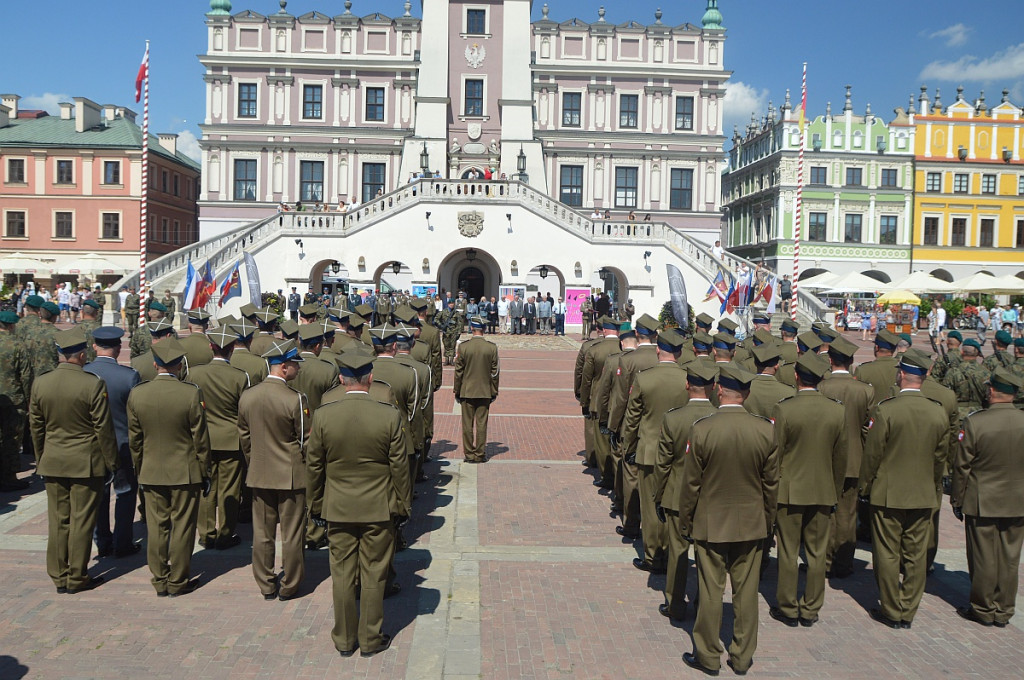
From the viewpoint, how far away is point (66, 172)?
51.5m

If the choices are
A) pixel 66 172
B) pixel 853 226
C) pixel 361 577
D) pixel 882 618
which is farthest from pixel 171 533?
pixel 853 226

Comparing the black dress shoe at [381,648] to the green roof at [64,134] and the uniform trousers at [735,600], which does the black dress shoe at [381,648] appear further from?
the green roof at [64,134]

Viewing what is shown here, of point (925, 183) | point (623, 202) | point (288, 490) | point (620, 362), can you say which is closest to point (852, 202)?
point (925, 183)

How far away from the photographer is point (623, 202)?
4597cm

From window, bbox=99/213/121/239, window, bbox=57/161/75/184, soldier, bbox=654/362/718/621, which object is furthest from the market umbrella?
window, bbox=57/161/75/184

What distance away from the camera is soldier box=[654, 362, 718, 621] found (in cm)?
654

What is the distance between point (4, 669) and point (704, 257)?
3258 centimetres

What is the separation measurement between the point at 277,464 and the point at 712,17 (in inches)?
1790

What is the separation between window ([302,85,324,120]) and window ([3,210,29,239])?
2055 centimetres

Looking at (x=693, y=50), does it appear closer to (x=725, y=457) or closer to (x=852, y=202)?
(x=852, y=202)

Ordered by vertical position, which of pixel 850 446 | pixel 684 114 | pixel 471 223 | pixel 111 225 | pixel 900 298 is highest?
pixel 684 114

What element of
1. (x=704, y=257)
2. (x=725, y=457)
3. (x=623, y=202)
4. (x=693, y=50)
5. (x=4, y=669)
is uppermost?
(x=693, y=50)

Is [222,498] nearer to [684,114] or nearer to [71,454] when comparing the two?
[71,454]

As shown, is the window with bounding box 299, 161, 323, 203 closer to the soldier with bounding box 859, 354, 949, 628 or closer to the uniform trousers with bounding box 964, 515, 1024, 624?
the soldier with bounding box 859, 354, 949, 628
